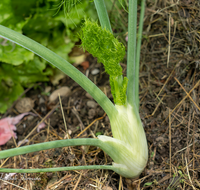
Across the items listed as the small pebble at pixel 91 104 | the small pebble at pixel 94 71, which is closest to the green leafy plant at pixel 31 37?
the small pebble at pixel 94 71

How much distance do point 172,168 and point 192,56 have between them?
0.57 metres

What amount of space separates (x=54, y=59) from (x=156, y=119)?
603mm

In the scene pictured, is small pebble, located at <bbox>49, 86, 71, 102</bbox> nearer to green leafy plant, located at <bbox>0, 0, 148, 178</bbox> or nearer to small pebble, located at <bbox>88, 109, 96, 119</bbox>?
small pebble, located at <bbox>88, 109, 96, 119</bbox>

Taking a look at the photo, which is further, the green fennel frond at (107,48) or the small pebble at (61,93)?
the small pebble at (61,93)

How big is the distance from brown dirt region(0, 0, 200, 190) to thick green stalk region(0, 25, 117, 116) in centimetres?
31

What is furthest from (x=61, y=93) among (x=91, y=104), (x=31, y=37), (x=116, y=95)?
(x=116, y=95)

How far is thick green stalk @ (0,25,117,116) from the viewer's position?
0.57m

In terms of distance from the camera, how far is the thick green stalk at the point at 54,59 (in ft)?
1.86

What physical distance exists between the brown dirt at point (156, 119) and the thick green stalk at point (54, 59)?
0.31 metres

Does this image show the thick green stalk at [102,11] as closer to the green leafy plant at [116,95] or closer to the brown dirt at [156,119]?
the green leafy plant at [116,95]

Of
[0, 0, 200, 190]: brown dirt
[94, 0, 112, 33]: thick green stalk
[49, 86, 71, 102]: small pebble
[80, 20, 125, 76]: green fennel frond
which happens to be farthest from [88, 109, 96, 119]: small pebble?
[94, 0, 112, 33]: thick green stalk

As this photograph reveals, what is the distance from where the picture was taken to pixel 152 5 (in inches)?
44.1

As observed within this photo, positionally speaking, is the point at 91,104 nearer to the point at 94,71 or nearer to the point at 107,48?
the point at 94,71

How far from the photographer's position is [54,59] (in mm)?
614
